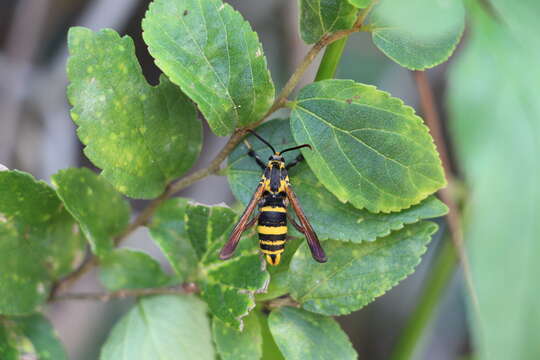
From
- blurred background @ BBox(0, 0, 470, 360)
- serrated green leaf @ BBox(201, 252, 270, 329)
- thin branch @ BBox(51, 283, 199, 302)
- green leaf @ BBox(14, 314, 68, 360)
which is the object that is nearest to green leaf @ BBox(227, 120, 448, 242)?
serrated green leaf @ BBox(201, 252, 270, 329)

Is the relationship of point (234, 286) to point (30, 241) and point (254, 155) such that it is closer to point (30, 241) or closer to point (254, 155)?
point (254, 155)

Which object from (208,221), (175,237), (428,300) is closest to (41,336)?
(175,237)

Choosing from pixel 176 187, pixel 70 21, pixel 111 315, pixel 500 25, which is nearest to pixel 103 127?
pixel 176 187

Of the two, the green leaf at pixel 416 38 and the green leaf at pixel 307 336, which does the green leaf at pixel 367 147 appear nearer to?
the green leaf at pixel 416 38

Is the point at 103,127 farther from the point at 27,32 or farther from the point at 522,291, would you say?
the point at 27,32

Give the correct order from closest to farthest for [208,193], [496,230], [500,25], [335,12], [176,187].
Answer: [496,230], [500,25], [335,12], [176,187], [208,193]

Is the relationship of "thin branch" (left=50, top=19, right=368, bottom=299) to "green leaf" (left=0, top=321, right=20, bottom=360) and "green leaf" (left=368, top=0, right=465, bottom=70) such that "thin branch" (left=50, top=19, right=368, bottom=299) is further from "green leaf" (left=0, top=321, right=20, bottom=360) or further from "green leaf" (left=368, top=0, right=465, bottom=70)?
"green leaf" (left=0, top=321, right=20, bottom=360)
